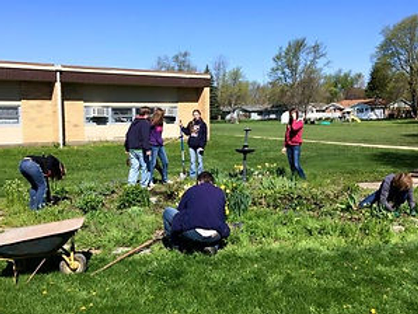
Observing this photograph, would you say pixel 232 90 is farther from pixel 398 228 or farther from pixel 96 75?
pixel 398 228

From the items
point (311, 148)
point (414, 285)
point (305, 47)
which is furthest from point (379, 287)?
point (305, 47)

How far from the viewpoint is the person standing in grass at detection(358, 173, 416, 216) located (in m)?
6.96

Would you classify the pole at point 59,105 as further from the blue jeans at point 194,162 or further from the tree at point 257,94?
the tree at point 257,94

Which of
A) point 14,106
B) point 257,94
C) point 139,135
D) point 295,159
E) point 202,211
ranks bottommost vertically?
point 202,211

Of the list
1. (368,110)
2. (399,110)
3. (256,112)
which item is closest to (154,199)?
(399,110)

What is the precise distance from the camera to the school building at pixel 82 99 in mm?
20250

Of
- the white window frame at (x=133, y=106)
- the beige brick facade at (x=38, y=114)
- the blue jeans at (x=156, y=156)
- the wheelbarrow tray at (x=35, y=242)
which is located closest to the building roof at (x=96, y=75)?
the beige brick facade at (x=38, y=114)

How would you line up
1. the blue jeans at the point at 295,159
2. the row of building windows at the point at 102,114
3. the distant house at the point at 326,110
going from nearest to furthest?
the blue jeans at the point at 295,159
the row of building windows at the point at 102,114
the distant house at the point at 326,110

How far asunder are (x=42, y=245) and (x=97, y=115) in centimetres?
1851

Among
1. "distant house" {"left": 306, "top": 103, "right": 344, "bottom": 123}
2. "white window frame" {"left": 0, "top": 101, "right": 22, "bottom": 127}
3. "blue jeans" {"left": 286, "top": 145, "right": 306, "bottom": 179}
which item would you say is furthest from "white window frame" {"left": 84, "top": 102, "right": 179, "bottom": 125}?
"distant house" {"left": 306, "top": 103, "right": 344, "bottom": 123}

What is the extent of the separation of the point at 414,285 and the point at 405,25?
74293 millimetres

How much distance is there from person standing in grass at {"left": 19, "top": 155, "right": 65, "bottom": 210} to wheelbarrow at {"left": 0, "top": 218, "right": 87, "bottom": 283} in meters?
2.59

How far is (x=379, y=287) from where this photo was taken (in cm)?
456

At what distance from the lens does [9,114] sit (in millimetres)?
20250
